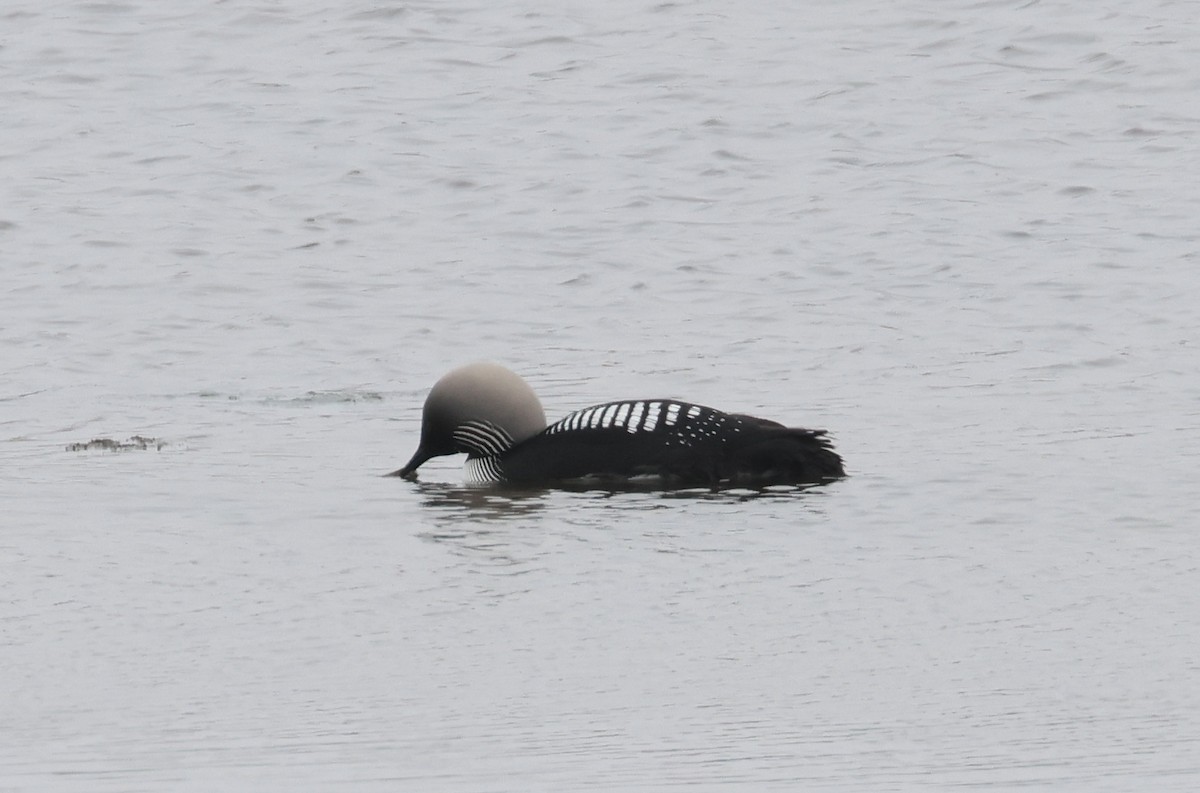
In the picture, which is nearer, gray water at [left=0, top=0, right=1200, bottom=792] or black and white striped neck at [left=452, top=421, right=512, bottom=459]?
gray water at [left=0, top=0, right=1200, bottom=792]

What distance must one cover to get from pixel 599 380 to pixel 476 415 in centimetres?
206

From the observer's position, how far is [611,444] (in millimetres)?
8195

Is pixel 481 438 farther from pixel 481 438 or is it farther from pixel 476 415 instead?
pixel 476 415

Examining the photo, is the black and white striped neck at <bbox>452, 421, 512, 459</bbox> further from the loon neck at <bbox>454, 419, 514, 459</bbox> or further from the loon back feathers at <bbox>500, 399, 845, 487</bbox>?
the loon back feathers at <bbox>500, 399, 845, 487</bbox>

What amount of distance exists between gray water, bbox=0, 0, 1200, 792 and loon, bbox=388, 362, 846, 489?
18 cm

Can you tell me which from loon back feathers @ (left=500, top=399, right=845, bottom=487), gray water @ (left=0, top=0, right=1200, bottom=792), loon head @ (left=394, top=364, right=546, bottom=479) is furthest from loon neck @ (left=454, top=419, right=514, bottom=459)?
gray water @ (left=0, top=0, right=1200, bottom=792)

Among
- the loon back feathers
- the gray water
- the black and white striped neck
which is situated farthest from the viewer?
the black and white striped neck

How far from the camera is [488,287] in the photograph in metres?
12.6

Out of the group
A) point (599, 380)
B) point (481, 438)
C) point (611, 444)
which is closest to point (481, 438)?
point (481, 438)

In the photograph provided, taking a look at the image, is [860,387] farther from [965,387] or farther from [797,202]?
[797,202]

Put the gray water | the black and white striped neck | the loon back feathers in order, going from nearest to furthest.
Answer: the gray water, the loon back feathers, the black and white striped neck

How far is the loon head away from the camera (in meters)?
8.41

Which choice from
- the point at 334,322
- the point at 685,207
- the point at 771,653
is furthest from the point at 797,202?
the point at 771,653

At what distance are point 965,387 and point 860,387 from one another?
49 centimetres
